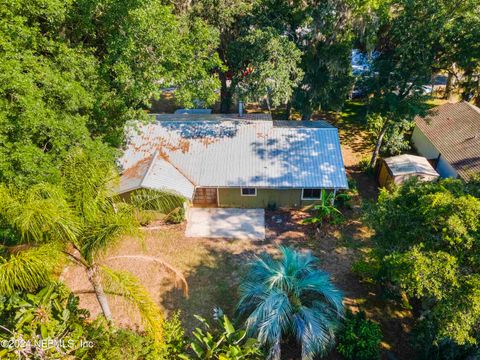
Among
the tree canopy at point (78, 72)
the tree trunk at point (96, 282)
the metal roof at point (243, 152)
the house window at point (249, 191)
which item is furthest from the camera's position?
the house window at point (249, 191)

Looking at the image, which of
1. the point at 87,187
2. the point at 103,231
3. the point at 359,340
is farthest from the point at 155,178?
the point at 359,340

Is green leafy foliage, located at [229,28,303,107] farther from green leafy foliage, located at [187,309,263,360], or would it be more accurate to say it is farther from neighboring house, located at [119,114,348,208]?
green leafy foliage, located at [187,309,263,360]

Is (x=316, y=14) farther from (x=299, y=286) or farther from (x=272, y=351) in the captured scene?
(x=272, y=351)

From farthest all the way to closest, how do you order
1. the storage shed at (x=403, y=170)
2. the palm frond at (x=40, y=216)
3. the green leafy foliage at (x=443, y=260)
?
the storage shed at (x=403, y=170), the green leafy foliage at (x=443, y=260), the palm frond at (x=40, y=216)

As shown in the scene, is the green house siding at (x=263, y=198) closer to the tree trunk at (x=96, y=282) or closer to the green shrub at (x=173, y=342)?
the green shrub at (x=173, y=342)

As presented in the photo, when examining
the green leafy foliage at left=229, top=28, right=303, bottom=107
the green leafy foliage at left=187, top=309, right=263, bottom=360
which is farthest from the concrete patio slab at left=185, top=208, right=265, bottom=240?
the green leafy foliage at left=229, top=28, right=303, bottom=107

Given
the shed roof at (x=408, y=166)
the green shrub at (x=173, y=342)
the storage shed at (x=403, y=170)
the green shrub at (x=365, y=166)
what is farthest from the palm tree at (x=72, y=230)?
the green shrub at (x=365, y=166)
